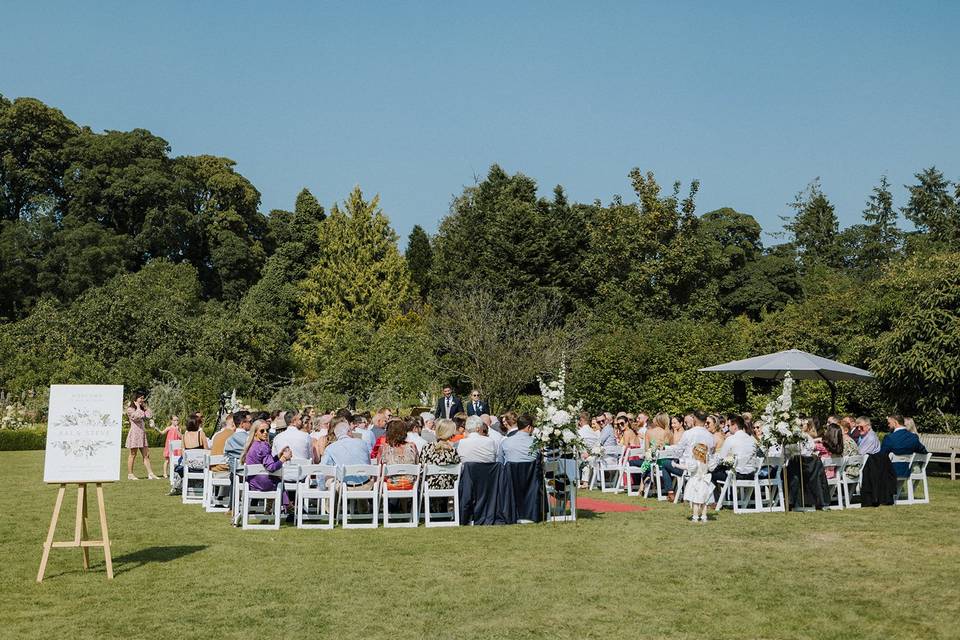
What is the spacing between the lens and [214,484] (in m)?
13.7

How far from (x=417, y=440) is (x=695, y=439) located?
3963 mm

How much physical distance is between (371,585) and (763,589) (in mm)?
3312

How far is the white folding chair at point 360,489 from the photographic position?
12039 millimetres

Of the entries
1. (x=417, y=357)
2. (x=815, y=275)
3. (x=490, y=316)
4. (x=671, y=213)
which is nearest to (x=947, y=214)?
(x=815, y=275)

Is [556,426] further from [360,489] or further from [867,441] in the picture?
[867,441]

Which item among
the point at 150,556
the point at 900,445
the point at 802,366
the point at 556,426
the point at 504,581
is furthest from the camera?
the point at 802,366

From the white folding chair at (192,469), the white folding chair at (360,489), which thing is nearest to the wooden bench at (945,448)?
the white folding chair at (360,489)

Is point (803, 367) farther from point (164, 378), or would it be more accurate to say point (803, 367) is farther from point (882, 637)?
point (164, 378)

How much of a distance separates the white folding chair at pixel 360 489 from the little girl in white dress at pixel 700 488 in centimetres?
391

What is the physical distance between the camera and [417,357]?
3625cm

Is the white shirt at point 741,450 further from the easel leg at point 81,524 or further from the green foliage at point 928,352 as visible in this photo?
the green foliage at point 928,352

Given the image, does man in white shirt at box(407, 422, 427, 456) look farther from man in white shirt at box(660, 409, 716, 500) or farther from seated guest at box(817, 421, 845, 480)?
seated guest at box(817, 421, 845, 480)

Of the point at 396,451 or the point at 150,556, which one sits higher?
the point at 396,451

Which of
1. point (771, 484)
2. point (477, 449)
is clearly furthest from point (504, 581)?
point (771, 484)
